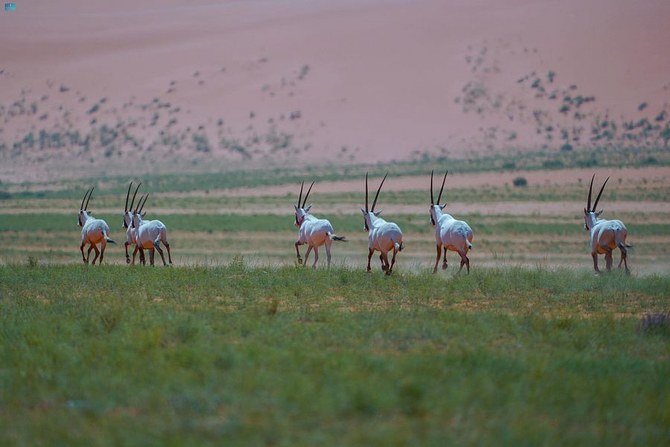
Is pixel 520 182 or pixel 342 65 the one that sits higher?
pixel 342 65

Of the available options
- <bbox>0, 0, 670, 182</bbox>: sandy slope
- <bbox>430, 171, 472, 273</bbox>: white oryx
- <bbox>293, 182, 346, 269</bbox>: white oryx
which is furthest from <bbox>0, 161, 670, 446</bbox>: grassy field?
<bbox>0, 0, 670, 182</bbox>: sandy slope

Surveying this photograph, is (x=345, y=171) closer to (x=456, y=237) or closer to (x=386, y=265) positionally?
(x=456, y=237)

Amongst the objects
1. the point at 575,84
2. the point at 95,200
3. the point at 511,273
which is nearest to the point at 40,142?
the point at 95,200

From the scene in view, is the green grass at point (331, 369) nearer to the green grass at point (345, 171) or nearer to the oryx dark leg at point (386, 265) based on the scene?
the oryx dark leg at point (386, 265)

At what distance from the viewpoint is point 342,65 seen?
9594cm

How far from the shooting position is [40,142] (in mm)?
80625

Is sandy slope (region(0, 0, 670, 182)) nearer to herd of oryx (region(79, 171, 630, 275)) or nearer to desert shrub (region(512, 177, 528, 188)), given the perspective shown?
desert shrub (region(512, 177, 528, 188))

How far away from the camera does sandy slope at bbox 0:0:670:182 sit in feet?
268

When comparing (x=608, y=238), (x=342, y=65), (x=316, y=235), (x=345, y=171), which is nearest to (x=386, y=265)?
(x=316, y=235)

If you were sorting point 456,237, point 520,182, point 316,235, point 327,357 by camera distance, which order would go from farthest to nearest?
point 520,182, point 316,235, point 456,237, point 327,357

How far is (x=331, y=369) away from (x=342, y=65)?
86.1m

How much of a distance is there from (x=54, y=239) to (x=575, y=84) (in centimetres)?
5206

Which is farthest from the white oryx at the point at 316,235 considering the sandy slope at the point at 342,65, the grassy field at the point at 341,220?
the sandy slope at the point at 342,65

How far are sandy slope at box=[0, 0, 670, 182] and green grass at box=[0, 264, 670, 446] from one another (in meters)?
58.6
